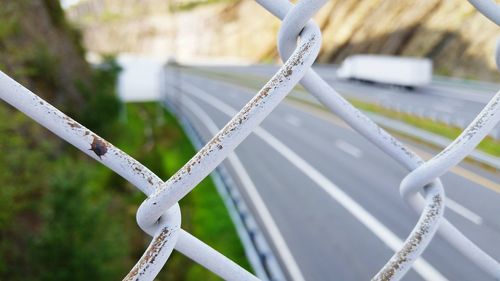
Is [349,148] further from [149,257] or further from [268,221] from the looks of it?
[149,257]

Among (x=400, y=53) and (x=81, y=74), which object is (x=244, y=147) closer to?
(x=81, y=74)

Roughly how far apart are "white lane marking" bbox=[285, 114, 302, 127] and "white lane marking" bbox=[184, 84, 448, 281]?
1988 mm

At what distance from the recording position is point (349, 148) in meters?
18.2

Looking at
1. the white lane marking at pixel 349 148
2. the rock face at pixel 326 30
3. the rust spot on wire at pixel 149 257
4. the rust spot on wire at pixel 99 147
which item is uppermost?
the rock face at pixel 326 30

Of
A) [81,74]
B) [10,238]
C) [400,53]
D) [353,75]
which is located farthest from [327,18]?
[10,238]

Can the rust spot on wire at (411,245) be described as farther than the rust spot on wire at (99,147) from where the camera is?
Yes

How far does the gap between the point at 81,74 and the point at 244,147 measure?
1457 cm

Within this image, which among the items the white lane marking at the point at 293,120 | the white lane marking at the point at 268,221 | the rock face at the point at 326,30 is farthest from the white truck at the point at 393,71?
the white lane marking at the point at 268,221

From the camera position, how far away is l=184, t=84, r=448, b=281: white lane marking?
7223 millimetres

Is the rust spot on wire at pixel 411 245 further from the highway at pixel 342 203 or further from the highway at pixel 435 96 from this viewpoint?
the highway at pixel 435 96

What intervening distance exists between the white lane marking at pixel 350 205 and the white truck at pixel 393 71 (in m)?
10.3

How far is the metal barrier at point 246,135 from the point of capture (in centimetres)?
106

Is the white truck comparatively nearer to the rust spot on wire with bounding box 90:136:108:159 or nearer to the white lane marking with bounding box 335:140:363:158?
the white lane marking with bounding box 335:140:363:158

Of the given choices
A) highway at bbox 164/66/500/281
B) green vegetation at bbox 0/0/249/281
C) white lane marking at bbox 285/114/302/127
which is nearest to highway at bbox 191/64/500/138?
highway at bbox 164/66/500/281
